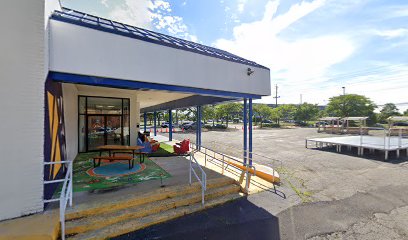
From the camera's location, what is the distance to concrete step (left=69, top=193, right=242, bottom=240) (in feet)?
12.0

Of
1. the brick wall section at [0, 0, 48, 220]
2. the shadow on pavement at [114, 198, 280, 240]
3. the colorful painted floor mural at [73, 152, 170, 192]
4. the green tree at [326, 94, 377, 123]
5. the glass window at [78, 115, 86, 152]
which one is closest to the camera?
the brick wall section at [0, 0, 48, 220]

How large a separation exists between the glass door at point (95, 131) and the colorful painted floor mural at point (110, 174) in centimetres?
256

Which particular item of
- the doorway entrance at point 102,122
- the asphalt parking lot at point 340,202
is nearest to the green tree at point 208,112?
the doorway entrance at point 102,122

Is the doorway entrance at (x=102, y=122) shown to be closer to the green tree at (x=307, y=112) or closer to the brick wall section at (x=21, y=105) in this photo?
the brick wall section at (x=21, y=105)

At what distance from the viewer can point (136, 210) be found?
4348 millimetres

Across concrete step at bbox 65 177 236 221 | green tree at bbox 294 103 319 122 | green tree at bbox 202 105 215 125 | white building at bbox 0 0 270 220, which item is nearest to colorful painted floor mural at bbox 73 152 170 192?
white building at bbox 0 0 270 220

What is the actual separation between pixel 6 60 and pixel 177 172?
5327 mm

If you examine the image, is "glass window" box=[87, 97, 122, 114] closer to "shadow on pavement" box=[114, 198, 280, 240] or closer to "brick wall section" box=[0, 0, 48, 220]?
"brick wall section" box=[0, 0, 48, 220]

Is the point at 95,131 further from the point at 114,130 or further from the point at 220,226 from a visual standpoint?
the point at 220,226

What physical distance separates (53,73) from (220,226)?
556 centimetres

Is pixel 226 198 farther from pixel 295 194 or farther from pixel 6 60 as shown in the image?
pixel 6 60

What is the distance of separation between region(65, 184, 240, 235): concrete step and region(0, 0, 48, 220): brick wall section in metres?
0.92

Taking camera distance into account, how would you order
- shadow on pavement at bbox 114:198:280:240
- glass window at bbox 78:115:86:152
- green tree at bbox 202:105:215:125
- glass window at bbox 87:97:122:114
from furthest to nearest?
green tree at bbox 202:105:215:125 → glass window at bbox 87:97:122:114 → glass window at bbox 78:115:86:152 → shadow on pavement at bbox 114:198:280:240

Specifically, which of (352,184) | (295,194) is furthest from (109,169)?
(352,184)
